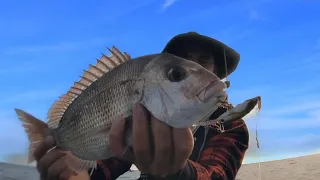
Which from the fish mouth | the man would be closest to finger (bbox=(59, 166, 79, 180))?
the man

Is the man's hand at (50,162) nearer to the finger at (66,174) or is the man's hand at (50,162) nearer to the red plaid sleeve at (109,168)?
the finger at (66,174)

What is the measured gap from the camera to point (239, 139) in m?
4.41

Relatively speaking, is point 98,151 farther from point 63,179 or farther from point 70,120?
point 63,179

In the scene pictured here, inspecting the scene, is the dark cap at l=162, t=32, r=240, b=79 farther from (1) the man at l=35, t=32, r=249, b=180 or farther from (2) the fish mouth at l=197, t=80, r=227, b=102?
(2) the fish mouth at l=197, t=80, r=227, b=102

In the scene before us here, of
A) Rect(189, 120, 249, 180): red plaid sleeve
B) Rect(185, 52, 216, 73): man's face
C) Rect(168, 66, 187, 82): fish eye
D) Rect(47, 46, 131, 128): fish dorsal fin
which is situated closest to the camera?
Rect(168, 66, 187, 82): fish eye

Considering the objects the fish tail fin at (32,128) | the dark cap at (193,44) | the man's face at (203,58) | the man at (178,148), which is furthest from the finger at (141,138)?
the dark cap at (193,44)

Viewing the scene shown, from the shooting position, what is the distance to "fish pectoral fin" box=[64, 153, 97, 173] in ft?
10.5

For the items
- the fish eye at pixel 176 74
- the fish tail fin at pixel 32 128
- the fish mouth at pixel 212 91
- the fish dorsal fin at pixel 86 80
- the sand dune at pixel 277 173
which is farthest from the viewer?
the sand dune at pixel 277 173

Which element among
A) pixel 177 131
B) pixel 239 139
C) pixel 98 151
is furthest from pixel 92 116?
pixel 239 139

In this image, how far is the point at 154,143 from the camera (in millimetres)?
2861

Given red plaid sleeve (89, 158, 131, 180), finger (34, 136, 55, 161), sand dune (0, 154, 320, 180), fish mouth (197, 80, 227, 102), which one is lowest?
sand dune (0, 154, 320, 180)

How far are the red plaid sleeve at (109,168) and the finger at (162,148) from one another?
1692mm

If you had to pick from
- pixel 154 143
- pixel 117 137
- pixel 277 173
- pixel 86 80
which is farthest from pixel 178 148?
pixel 277 173

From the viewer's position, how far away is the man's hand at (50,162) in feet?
11.7
